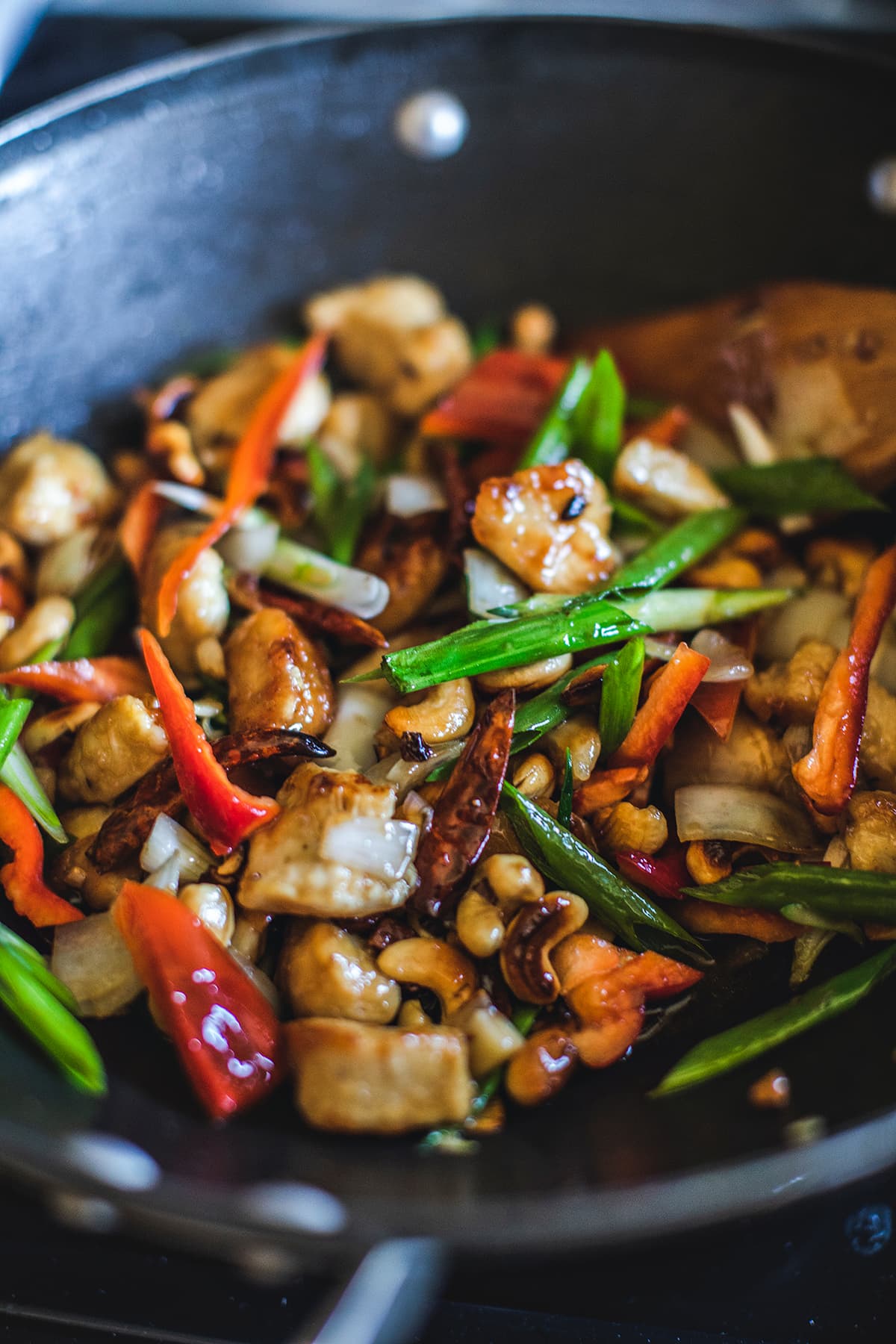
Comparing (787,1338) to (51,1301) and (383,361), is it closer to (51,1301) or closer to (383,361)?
(51,1301)

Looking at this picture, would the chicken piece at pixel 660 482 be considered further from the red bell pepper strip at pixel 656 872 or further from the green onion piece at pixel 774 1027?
the green onion piece at pixel 774 1027

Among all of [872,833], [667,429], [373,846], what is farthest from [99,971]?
[667,429]

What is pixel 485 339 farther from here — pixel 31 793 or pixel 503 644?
pixel 31 793

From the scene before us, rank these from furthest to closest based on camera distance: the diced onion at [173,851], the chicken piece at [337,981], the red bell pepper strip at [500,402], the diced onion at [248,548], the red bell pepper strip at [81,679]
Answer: the red bell pepper strip at [500,402] < the diced onion at [248,548] < the red bell pepper strip at [81,679] < the diced onion at [173,851] < the chicken piece at [337,981]

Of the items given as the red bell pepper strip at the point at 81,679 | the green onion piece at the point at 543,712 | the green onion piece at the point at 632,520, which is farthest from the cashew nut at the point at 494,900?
the green onion piece at the point at 632,520

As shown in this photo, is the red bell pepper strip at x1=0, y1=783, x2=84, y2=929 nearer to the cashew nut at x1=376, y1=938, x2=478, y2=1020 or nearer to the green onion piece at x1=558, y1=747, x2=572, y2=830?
the cashew nut at x1=376, y1=938, x2=478, y2=1020

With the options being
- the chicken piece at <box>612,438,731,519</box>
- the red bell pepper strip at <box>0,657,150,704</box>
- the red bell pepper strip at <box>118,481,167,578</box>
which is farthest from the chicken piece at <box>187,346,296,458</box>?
the chicken piece at <box>612,438,731,519</box>
